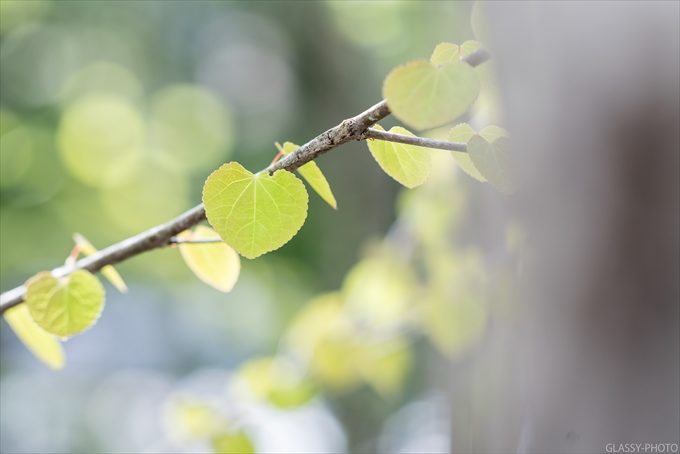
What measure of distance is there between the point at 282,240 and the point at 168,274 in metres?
2.37

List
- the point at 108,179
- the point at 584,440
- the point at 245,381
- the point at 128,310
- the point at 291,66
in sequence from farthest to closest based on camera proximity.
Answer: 1. the point at 291,66
2. the point at 128,310
3. the point at 108,179
4. the point at 245,381
5. the point at 584,440

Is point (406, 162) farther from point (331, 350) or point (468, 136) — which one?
point (331, 350)

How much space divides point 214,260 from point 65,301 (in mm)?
64

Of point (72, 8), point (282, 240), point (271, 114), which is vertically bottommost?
point (282, 240)

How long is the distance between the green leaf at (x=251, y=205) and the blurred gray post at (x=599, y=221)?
0.26 ft

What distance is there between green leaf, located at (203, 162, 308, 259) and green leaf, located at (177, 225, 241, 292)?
73mm

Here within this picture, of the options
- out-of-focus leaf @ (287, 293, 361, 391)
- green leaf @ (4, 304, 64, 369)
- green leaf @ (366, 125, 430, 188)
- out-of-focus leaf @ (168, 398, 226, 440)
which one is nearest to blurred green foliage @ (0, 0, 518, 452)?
out-of-focus leaf @ (287, 293, 361, 391)

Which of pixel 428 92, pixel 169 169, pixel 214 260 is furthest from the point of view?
pixel 169 169

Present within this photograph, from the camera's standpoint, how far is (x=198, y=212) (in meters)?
0.28

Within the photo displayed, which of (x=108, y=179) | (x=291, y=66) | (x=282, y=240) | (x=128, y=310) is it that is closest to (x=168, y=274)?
(x=128, y=310)

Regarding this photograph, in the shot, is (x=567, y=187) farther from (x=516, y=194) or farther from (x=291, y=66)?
(x=291, y=66)

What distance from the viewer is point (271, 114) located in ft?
9.04

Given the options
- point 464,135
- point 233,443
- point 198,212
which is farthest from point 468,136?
point 233,443

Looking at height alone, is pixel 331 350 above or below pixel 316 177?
below
